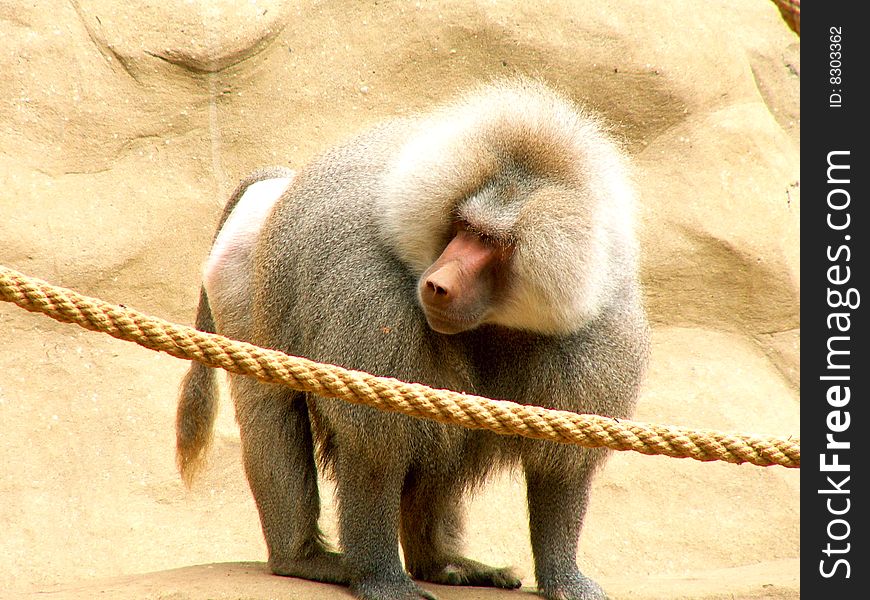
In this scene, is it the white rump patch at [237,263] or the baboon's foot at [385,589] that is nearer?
the baboon's foot at [385,589]

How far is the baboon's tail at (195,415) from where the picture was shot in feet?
12.8

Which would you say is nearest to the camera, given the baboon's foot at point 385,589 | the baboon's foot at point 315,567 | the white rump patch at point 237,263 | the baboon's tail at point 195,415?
the baboon's foot at point 385,589

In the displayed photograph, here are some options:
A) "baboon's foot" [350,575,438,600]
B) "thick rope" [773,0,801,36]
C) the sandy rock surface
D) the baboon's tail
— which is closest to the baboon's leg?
"baboon's foot" [350,575,438,600]

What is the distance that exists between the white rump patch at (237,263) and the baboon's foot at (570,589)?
1275 mm

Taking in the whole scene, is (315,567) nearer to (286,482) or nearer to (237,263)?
(286,482)

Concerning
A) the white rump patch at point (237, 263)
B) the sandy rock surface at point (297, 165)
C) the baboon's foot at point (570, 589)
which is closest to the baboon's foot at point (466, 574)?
the baboon's foot at point (570, 589)

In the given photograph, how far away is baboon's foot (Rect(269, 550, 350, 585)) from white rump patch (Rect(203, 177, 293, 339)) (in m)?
0.75

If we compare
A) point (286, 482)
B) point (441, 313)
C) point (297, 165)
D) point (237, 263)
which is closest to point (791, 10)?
point (297, 165)

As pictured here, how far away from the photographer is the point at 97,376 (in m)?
5.01

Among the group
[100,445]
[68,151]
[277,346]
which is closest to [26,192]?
[68,151]

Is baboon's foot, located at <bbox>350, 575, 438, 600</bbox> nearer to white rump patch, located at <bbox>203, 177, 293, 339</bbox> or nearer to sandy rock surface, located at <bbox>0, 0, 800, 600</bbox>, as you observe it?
white rump patch, located at <bbox>203, 177, 293, 339</bbox>

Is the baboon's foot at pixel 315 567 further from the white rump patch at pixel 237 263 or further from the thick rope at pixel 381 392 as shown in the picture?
the thick rope at pixel 381 392

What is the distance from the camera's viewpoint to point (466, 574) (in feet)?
11.9
